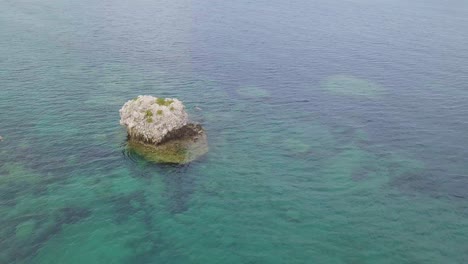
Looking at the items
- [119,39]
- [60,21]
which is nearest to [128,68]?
[119,39]

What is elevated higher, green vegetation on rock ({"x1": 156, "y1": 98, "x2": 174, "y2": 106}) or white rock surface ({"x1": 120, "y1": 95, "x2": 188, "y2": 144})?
green vegetation on rock ({"x1": 156, "y1": 98, "x2": 174, "y2": 106})

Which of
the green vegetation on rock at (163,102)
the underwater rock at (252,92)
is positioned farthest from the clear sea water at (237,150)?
the green vegetation on rock at (163,102)

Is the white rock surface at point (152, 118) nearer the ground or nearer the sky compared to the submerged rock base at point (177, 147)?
nearer the sky

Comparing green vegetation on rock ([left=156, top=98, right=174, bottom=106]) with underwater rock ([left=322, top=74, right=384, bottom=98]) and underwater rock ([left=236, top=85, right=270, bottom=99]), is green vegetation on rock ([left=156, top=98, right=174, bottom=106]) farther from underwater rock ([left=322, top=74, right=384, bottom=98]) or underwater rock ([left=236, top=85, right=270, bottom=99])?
underwater rock ([left=322, top=74, right=384, bottom=98])

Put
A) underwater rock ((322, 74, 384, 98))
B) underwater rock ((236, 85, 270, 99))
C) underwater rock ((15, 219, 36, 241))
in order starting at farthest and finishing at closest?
underwater rock ((322, 74, 384, 98)), underwater rock ((236, 85, 270, 99)), underwater rock ((15, 219, 36, 241))

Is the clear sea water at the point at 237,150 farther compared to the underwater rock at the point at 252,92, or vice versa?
the underwater rock at the point at 252,92

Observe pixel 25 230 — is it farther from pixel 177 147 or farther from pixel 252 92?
pixel 252 92

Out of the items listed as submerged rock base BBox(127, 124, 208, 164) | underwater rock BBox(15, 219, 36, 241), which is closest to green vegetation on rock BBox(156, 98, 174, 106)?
submerged rock base BBox(127, 124, 208, 164)

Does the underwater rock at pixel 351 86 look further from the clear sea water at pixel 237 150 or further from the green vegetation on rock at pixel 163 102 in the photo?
the green vegetation on rock at pixel 163 102
